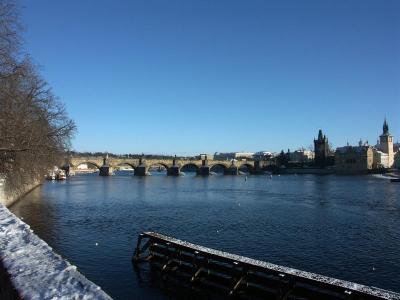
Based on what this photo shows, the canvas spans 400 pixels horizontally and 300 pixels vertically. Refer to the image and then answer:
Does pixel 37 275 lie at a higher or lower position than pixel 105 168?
lower

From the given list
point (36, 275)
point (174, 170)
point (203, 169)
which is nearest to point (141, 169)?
point (174, 170)

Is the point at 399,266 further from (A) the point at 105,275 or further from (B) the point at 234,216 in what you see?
(B) the point at 234,216

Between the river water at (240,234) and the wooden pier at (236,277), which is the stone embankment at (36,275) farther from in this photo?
the river water at (240,234)

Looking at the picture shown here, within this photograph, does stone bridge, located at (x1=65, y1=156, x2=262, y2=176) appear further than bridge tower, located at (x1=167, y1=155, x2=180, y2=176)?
No

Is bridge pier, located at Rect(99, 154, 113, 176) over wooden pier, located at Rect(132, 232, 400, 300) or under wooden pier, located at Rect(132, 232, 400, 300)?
over

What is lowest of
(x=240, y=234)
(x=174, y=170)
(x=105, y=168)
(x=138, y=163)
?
(x=240, y=234)

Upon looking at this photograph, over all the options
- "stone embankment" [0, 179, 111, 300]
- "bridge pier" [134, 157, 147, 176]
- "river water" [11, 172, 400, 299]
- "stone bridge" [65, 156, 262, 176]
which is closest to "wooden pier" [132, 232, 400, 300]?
"river water" [11, 172, 400, 299]

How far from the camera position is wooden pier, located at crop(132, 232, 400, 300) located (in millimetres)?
15359

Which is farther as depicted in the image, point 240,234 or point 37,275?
point 240,234

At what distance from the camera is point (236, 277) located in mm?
18281

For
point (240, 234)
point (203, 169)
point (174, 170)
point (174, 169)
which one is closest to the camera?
point (240, 234)

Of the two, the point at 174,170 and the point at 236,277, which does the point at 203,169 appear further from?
the point at 236,277

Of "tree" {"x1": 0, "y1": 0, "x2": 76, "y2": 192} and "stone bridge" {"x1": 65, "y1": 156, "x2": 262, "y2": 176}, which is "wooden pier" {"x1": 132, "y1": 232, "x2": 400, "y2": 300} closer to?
"tree" {"x1": 0, "y1": 0, "x2": 76, "y2": 192}

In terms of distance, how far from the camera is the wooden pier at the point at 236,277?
50.4 feet
